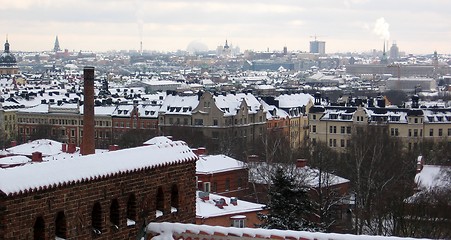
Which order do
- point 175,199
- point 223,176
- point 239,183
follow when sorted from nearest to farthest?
point 175,199, point 223,176, point 239,183

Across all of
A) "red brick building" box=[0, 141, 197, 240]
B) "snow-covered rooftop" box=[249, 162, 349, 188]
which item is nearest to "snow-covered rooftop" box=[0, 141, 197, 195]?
"red brick building" box=[0, 141, 197, 240]

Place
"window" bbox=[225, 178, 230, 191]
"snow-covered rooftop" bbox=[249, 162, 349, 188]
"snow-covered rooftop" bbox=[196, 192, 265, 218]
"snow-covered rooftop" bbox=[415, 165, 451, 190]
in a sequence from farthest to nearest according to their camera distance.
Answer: "window" bbox=[225, 178, 230, 191] < "snow-covered rooftop" bbox=[249, 162, 349, 188] < "snow-covered rooftop" bbox=[415, 165, 451, 190] < "snow-covered rooftop" bbox=[196, 192, 265, 218]

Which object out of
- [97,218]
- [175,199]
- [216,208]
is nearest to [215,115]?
[216,208]

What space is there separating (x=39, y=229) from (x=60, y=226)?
1.61 feet

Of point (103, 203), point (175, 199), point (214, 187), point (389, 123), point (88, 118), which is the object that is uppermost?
point (103, 203)

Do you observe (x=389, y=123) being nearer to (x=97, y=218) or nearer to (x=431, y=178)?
(x=431, y=178)

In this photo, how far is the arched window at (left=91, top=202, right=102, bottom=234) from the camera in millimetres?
14617

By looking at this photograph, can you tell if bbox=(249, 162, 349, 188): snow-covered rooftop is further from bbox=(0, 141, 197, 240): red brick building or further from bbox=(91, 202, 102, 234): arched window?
bbox=(91, 202, 102, 234): arched window

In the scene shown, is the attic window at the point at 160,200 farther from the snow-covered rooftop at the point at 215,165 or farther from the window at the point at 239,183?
the window at the point at 239,183

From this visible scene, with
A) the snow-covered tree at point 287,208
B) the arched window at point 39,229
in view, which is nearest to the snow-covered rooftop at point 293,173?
the snow-covered tree at point 287,208

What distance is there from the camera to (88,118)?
46.5 metres

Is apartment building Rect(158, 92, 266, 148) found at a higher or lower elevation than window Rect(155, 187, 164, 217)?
lower

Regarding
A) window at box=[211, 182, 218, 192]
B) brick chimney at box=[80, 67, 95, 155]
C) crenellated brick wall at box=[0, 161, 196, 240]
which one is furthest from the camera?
window at box=[211, 182, 218, 192]

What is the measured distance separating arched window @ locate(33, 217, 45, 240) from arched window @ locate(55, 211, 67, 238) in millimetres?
346
